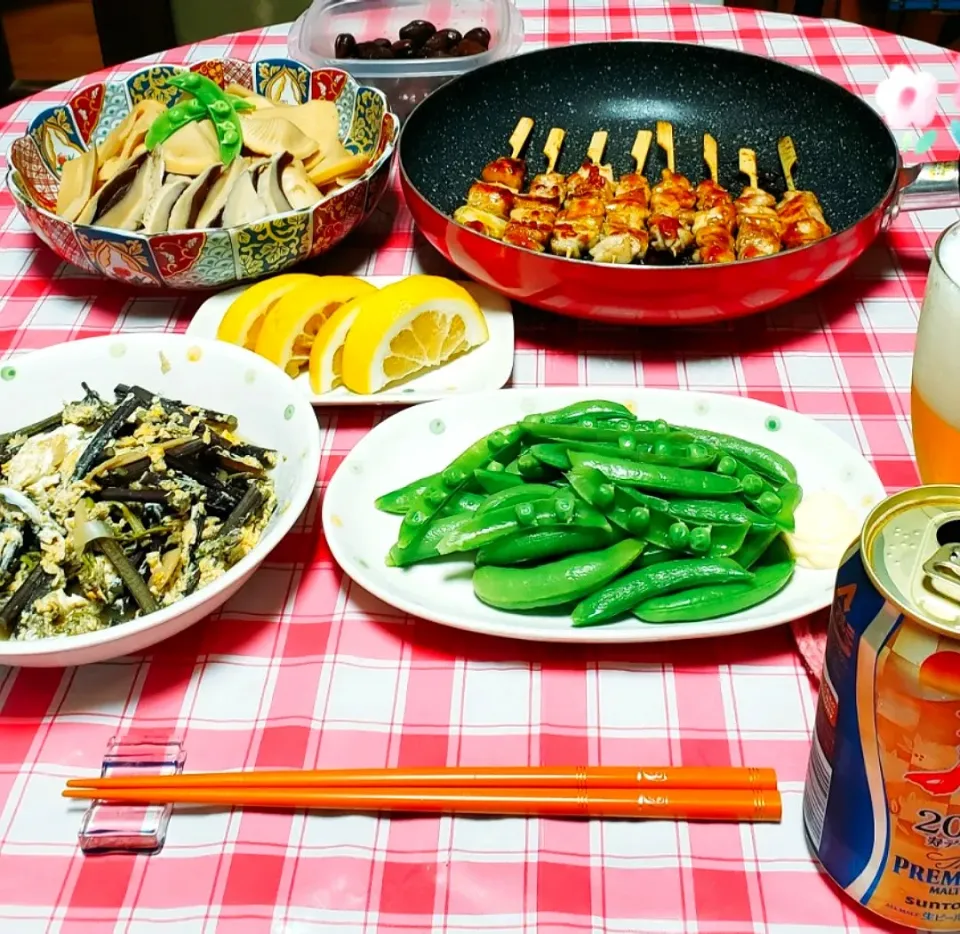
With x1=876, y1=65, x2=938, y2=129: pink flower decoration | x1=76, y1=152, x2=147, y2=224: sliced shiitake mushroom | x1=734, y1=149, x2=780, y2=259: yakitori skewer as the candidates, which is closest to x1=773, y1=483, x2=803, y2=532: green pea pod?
x1=734, y1=149, x2=780, y2=259: yakitori skewer

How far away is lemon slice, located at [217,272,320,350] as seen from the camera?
4.63 ft

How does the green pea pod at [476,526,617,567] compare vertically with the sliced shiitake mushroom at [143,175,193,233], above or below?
below

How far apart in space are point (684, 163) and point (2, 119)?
146 centimetres

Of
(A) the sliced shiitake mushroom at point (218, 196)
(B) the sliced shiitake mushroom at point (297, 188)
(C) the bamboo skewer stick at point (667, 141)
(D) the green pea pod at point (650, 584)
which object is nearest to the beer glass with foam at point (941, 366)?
(D) the green pea pod at point (650, 584)

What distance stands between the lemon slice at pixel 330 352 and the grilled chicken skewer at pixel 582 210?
371 mm

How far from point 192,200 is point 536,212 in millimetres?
555

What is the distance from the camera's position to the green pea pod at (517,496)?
3.52 ft

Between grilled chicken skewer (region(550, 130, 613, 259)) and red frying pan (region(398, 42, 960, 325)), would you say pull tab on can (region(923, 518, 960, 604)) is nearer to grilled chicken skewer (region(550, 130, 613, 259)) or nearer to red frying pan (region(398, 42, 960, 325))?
red frying pan (region(398, 42, 960, 325))

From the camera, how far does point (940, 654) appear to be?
1.97 ft

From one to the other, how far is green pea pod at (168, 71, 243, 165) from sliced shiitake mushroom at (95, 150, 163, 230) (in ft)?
0.38

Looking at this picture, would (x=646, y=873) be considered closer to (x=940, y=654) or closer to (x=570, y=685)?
(x=570, y=685)

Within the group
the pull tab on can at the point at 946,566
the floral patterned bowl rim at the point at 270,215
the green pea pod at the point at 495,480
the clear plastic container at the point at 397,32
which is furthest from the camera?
the clear plastic container at the point at 397,32

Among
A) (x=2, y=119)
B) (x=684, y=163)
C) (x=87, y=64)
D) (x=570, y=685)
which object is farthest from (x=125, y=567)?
(x=87, y=64)

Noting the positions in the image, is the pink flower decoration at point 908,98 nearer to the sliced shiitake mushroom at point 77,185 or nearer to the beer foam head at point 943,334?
the beer foam head at point 943,334
